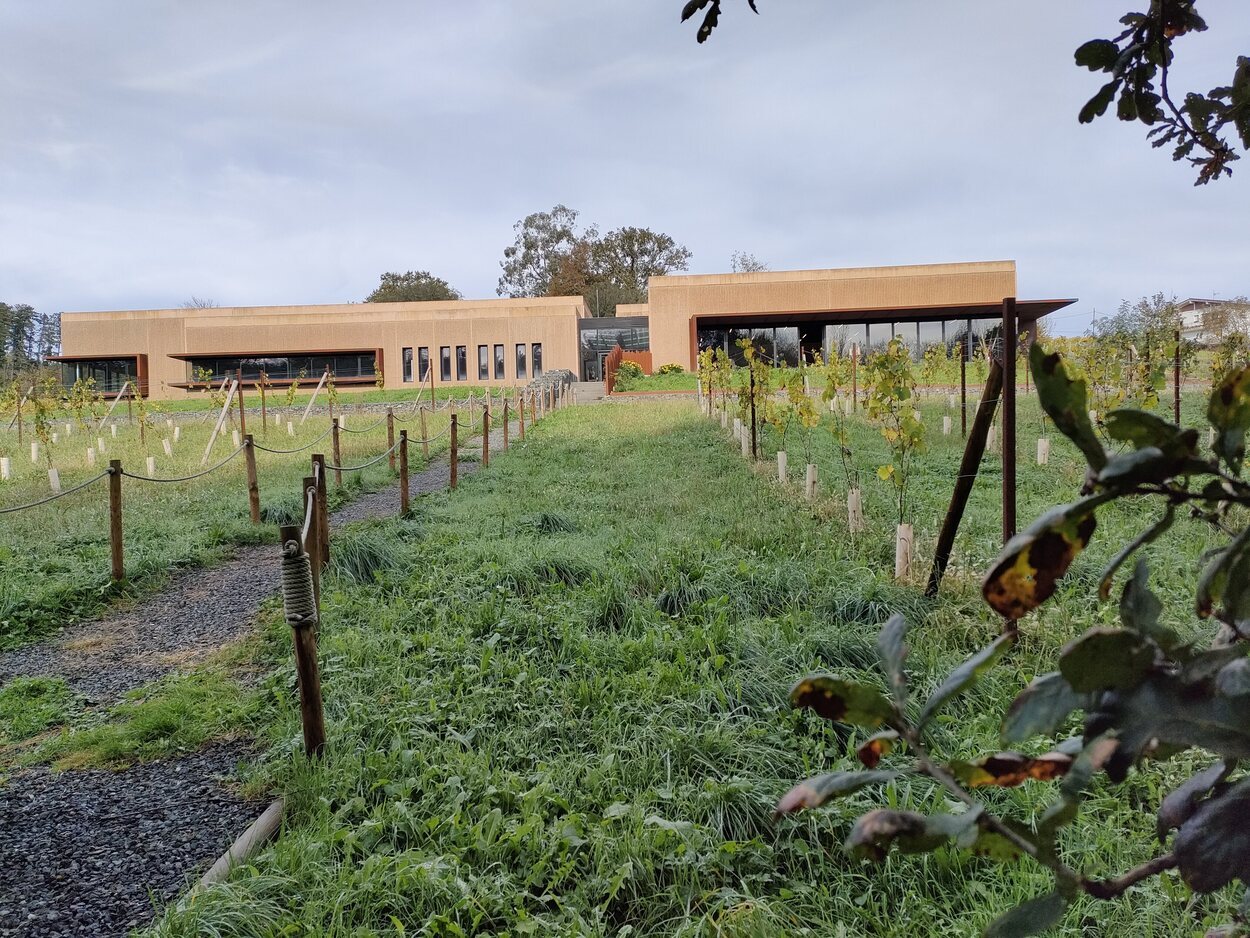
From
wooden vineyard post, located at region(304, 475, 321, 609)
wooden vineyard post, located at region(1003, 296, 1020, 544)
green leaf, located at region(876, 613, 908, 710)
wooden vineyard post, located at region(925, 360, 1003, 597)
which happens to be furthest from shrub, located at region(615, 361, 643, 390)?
green leaf, located at region(876, 613, 908, 710)

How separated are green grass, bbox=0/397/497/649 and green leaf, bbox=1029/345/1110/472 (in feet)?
21.3

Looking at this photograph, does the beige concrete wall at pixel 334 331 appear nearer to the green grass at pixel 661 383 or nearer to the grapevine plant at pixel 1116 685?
the green grass at pixel 661 383

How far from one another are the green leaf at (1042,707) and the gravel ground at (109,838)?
2968 millimetres

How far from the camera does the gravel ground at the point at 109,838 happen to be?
8.86ft

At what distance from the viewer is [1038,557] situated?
592mm

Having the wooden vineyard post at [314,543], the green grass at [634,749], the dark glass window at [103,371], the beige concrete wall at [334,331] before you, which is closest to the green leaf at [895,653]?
the green grass at [634,749]

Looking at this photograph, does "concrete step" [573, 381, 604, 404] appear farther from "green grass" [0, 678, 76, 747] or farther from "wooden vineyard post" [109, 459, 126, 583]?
"green grass" [0, 678, 76, 747]

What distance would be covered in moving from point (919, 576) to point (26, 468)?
1527 cm

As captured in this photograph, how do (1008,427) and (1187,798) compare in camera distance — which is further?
(1008,427)

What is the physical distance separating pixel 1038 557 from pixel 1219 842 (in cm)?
23

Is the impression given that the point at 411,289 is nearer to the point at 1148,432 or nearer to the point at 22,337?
the point at 22,337

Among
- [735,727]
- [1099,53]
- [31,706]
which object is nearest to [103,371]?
[31,706]

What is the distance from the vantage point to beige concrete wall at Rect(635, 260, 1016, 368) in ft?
120

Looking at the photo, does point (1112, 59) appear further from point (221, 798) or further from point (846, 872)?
point (221, 798)
